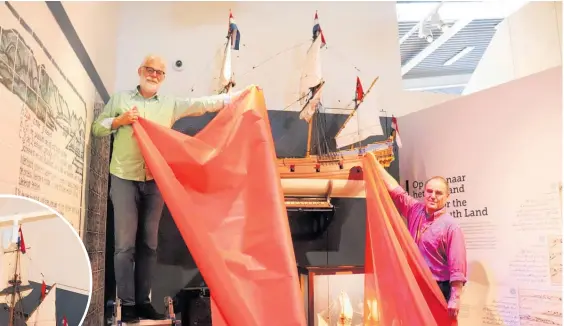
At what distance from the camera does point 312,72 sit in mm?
3828

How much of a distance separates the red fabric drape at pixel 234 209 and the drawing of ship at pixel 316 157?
1039mm

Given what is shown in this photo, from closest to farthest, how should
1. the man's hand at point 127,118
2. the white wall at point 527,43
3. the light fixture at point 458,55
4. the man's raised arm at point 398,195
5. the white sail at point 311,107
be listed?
the man's hand at point 127,118
the man's raised arm at point 398,195
the white sail at point 311,107
the white wall at point 527,43
the light fixture at point 458,55

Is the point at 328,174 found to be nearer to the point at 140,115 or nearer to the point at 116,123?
the point at 140,115

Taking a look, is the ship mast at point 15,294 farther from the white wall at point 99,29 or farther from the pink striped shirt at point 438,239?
the pink striped shirt at point 438,239

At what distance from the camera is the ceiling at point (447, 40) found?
4.92 meters

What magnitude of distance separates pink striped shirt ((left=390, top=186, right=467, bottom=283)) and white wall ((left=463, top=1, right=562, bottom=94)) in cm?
250

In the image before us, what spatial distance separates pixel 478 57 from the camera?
18.6ft

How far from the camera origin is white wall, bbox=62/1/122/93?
255 cm

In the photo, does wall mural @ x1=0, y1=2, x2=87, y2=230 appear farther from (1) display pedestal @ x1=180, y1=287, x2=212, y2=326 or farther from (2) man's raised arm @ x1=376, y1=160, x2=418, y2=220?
(2) man's raised arm @ x1=376, y1=160, x2=418, y2=220

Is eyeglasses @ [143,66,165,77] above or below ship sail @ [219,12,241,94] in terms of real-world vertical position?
below

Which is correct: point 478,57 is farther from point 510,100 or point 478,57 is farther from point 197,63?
point 197,63

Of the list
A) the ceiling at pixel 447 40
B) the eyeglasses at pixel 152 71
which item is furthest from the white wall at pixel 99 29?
the ceiling at pixel 447 40

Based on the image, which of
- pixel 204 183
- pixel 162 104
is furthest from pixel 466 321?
pixel 162 104

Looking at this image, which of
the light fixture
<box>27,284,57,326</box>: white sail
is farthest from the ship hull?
the light fixture
